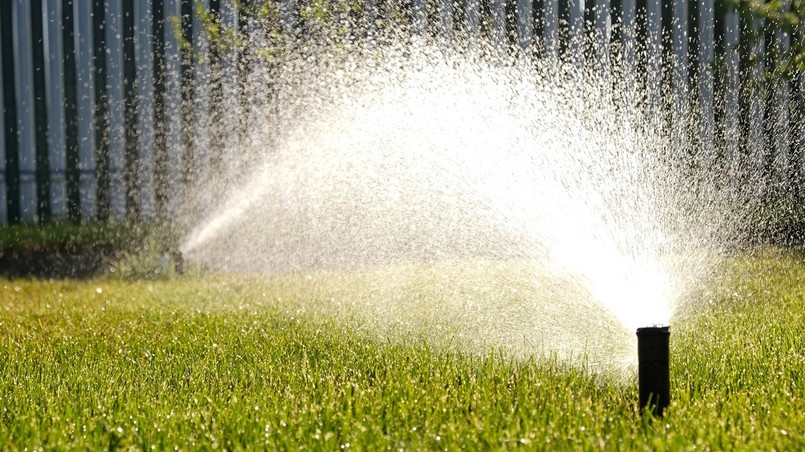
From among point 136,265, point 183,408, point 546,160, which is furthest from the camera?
point 136,265

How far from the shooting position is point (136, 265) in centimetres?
691

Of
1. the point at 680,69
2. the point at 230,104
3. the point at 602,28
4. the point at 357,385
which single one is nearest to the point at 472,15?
the point at 602,28

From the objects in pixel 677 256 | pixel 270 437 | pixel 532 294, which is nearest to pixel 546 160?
pixel 532 294

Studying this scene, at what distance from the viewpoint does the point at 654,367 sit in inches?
92.2

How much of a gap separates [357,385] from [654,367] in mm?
898

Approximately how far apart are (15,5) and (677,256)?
7.29 m

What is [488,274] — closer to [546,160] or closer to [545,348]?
[546,160]

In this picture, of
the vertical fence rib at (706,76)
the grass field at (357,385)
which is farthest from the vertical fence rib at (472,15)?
the grass field at (357,385)

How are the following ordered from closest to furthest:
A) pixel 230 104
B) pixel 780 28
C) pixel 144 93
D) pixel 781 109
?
pixel 780 28, pixel 781 109, pixel 230 104, pixel 144 93

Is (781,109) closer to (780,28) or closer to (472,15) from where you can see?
(780,28)

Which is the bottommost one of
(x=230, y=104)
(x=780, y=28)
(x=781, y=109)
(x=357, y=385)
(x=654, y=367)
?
(x=357, y=385)

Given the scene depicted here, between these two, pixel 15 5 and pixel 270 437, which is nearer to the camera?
pixel 270 437

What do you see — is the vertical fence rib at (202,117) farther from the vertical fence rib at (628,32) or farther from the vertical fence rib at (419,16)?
the vertical fence rib at (628,32)

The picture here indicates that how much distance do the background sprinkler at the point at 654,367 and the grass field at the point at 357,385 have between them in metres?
0.06
